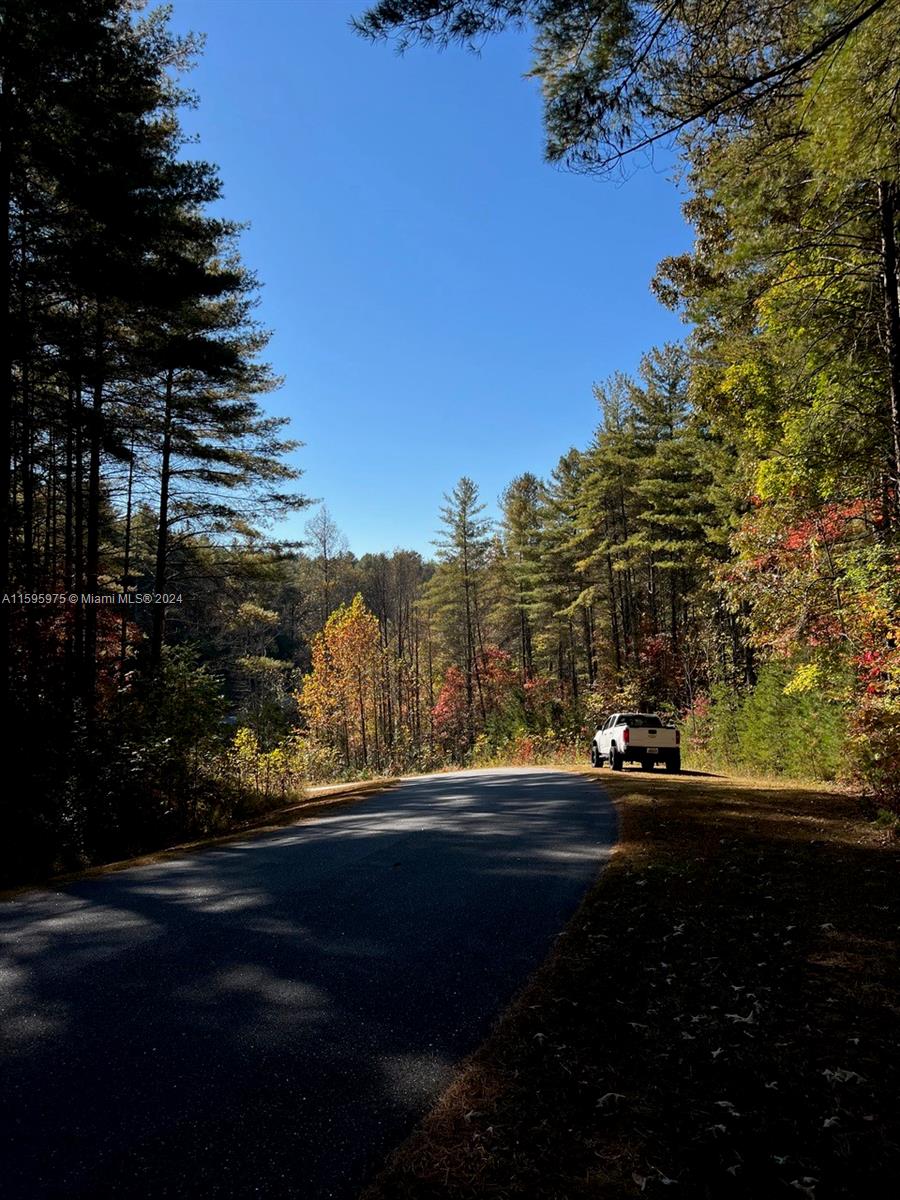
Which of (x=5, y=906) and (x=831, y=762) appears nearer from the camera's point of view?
(x=5, y=906)

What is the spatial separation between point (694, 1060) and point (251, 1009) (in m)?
2.20

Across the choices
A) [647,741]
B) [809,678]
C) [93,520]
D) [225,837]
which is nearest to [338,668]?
[647,741]

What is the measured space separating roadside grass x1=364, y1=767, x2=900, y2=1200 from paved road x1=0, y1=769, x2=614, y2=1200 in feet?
0.91

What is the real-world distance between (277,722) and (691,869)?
13196 mm

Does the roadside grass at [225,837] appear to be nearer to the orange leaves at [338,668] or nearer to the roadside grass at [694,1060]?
the roadside grass at [694,1060]

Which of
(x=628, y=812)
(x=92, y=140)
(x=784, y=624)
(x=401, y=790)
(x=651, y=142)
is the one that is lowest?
(x=401, y=790)

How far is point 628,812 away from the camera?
328 inches

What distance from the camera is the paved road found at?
2139mm

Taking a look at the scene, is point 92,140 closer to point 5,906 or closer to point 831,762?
point 5,906

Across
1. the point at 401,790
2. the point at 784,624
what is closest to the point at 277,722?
the point at 401,790

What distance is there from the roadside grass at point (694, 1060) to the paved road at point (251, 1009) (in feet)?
0.91

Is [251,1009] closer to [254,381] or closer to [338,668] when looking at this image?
[254,381]

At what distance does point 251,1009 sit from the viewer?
315 cm

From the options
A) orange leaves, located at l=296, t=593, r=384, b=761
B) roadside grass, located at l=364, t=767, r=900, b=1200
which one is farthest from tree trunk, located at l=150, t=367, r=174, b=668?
orange leaves, located at l=296, t=593, r=384, b=761
